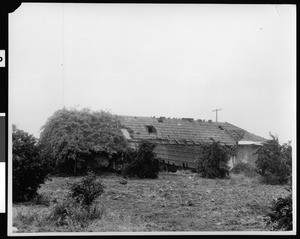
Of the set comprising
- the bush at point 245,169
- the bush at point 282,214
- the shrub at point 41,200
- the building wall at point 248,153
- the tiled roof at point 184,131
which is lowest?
the bush at point 282,214

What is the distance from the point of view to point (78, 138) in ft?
46.3

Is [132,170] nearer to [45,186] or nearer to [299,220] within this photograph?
[45,186]

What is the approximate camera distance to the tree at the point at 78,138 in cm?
1398

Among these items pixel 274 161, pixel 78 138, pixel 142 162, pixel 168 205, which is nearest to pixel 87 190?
pixel 78 138

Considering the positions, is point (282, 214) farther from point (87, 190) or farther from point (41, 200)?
point (41, 200)

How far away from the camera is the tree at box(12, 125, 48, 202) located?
1383 cm

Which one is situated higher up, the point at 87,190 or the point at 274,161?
the point at 274,161

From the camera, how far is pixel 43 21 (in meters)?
13.7

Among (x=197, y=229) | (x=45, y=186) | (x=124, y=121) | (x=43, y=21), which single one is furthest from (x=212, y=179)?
(x=43, y=21)

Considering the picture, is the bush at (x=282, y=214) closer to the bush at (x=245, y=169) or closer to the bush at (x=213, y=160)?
the bush at (x=245, y=169)

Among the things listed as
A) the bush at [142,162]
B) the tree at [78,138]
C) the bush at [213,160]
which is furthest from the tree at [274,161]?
the tree at [78,138]

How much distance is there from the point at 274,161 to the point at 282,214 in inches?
36.6

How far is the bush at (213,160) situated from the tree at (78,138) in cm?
156

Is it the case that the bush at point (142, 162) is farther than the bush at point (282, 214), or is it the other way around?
the bush at point (142, 162)
